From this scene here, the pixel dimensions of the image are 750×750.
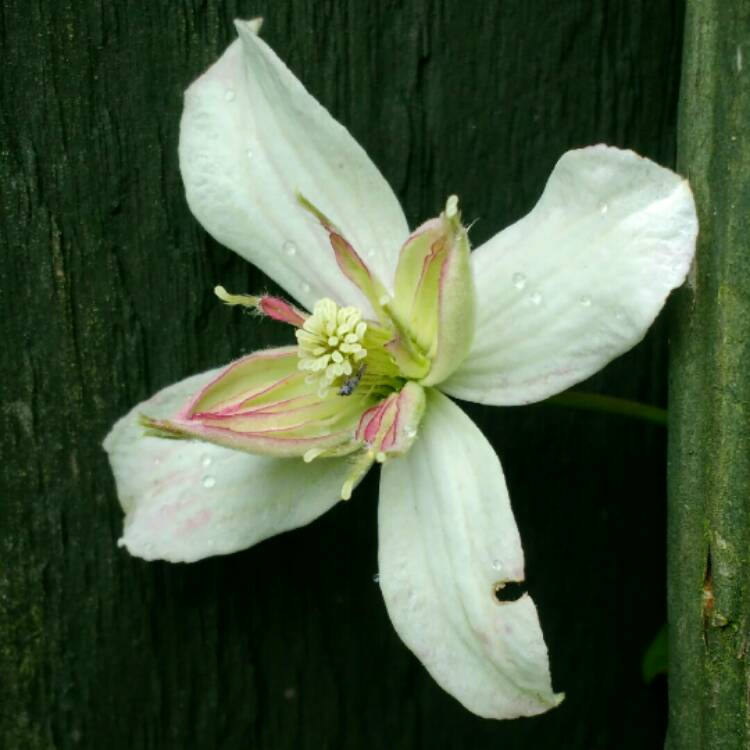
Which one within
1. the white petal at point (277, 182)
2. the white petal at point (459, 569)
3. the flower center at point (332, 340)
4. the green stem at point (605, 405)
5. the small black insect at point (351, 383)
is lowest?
the white petal at point (459, 569)

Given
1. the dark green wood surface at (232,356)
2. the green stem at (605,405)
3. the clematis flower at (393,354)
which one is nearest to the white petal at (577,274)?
the clematis flower at (393,354)

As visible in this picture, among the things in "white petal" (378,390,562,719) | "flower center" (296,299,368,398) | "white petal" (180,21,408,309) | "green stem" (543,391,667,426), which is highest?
"white petal" (180,21,408,309)

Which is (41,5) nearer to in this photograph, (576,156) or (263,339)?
(263,339)

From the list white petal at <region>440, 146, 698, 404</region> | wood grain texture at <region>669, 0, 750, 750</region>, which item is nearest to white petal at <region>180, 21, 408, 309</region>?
white petal at <region>440, 146, 698, 404</region>

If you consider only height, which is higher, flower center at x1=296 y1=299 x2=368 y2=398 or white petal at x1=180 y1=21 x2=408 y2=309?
white petal at x1=180 y1=21 x2=408 y2=309

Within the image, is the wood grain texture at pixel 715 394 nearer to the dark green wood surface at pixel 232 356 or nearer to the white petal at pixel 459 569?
the white petal at pixel 459 569

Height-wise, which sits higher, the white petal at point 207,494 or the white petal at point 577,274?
the white petal at point 577,274

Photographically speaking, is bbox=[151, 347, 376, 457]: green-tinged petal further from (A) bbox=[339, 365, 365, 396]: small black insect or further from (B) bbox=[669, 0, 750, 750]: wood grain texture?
(B) bbox=[669, 0, 750, 750]: wood grain texture

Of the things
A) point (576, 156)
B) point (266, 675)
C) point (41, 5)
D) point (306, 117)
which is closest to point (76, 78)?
point (41, 5)
